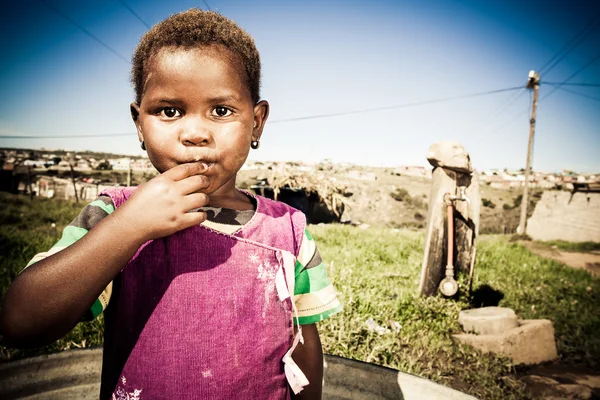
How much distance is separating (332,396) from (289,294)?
79cm

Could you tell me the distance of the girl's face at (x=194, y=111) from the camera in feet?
2.69

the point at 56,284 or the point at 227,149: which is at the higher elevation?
the point at 227,149

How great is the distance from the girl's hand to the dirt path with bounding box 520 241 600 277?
9158 mm

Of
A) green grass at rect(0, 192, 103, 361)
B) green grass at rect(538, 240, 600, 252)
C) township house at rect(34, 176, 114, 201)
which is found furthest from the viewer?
township house at rect(34, 176, 114, 201)

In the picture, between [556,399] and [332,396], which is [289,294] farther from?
[556,399]

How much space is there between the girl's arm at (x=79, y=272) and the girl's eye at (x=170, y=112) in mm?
226

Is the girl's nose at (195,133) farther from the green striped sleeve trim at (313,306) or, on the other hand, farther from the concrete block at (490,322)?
the concrete block at (490,322)

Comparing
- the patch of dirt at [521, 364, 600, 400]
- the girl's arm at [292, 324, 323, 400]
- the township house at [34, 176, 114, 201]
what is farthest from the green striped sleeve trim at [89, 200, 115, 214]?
the township house at [34, 176, 114, 201]

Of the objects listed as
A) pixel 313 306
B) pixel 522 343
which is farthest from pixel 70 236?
pixel 522 343

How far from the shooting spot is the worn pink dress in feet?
2.76

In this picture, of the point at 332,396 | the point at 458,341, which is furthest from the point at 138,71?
the point at 458,341

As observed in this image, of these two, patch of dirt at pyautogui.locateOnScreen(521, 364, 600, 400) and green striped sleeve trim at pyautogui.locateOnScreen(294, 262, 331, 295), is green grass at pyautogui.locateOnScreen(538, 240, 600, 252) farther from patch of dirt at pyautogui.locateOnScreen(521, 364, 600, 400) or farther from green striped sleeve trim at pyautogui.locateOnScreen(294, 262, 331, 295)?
green striped sleeve trim at pyautogui.locateOnScreen(294, 262, 331, 295)

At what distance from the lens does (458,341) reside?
9.98ft

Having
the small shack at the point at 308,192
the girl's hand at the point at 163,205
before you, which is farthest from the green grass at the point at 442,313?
the small shack at the point at 308,192
